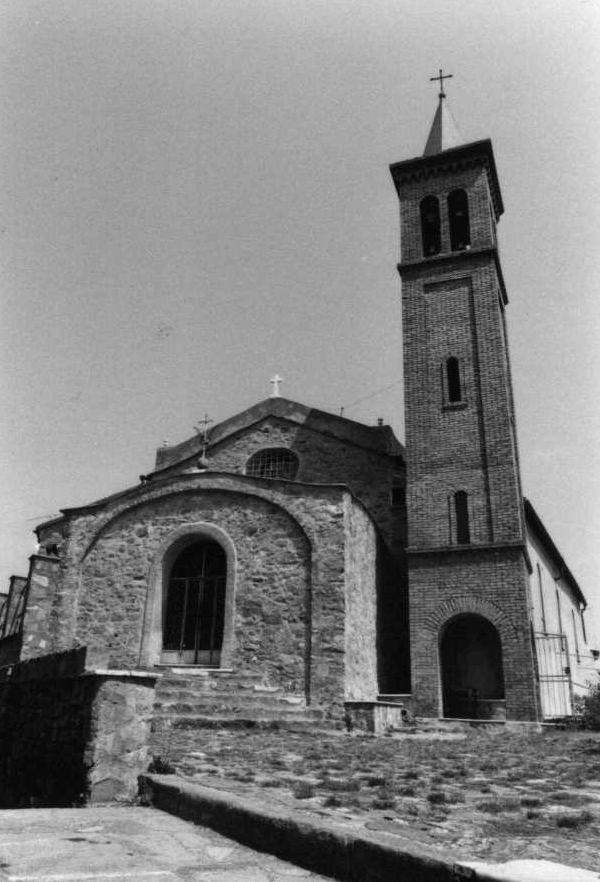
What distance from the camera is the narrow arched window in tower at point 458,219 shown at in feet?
72.0

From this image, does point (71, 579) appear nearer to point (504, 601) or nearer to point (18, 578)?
point (18, 578)

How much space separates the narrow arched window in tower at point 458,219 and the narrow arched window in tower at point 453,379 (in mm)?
4006

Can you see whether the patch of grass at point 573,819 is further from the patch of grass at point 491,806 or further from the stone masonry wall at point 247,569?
the stone masonry wall at point 247,569

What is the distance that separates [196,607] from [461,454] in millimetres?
8089

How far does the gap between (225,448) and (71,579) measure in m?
7.79

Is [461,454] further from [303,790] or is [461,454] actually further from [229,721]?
[303,790]

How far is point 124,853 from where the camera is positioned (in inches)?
149

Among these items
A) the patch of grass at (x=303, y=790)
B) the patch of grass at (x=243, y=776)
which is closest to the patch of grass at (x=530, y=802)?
the patch of grass at (x=303, y=790)

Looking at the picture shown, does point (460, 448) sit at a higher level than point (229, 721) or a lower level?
higher

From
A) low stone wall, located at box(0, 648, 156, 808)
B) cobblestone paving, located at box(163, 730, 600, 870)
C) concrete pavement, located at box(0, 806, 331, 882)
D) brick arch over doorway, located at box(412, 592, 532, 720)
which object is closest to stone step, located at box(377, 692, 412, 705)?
brick arch over doorway, located at box(412, 592, 532, 720)

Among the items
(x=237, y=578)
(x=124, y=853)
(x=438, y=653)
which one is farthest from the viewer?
(x=438, y=653)

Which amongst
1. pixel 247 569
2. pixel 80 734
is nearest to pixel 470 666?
pixel 247 569

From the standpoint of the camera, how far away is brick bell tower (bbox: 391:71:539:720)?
17.0m

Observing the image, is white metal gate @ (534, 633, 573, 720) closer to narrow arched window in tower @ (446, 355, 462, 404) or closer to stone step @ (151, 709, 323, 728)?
narrow arched window in tower @ (446, 355, 462, 404)
